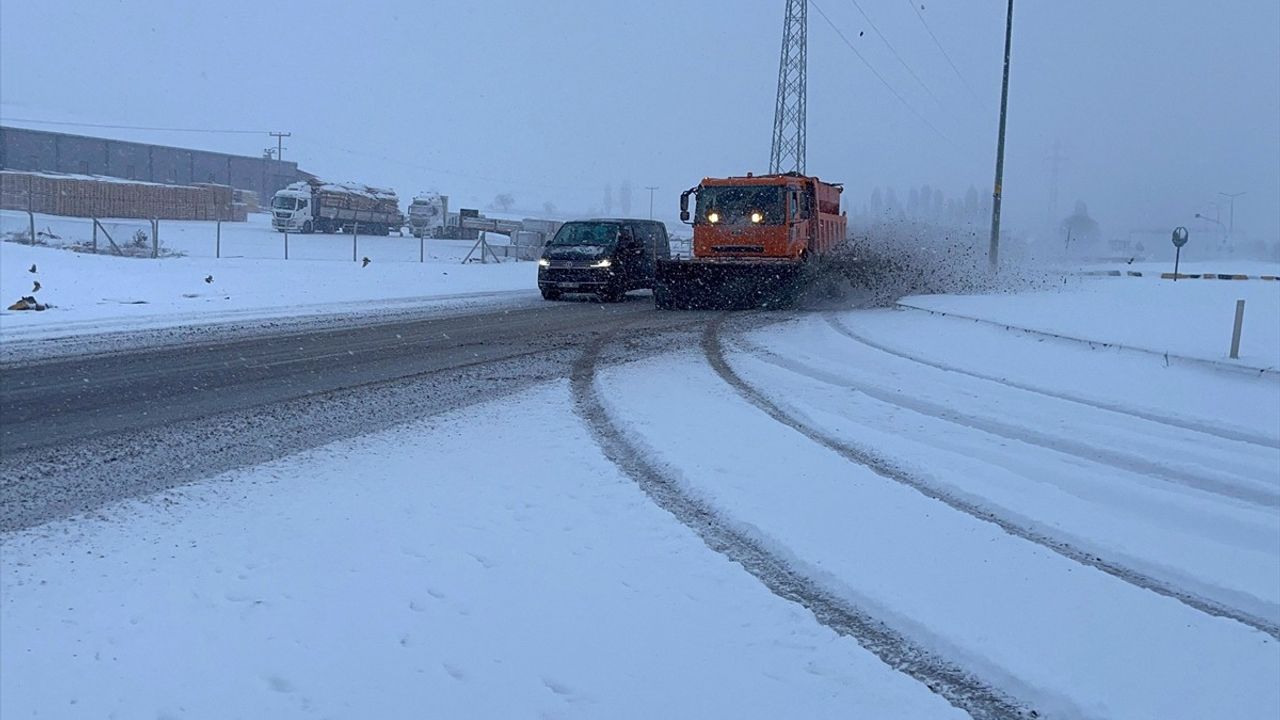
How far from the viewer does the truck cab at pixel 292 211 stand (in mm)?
57844

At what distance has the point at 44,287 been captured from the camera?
18766 mm

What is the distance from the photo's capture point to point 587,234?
979 inches

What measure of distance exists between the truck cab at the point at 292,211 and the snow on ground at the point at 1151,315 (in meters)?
42.6

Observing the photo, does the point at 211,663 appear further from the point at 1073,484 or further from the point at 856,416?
the point at 856,416

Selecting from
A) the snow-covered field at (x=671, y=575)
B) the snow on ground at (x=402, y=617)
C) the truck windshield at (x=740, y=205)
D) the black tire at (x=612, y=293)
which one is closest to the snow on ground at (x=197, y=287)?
the black tire at (x=612, y=293)

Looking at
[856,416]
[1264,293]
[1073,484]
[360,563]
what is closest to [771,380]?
[856,416]

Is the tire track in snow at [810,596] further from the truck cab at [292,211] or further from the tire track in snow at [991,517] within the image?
the truck cab at [292,211]

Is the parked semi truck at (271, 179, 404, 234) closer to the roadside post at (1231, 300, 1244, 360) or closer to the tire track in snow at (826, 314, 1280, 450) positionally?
the tire track in snow at (826, 314, 1280, 450)

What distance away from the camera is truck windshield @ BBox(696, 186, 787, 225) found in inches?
897

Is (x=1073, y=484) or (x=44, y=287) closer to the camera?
(x=1073, y=484)

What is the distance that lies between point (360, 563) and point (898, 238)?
82.0ft

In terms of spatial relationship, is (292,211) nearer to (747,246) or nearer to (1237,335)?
(747,246)

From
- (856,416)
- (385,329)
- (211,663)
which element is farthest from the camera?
(385,329)

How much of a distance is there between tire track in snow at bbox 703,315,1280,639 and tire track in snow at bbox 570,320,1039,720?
1639mm
